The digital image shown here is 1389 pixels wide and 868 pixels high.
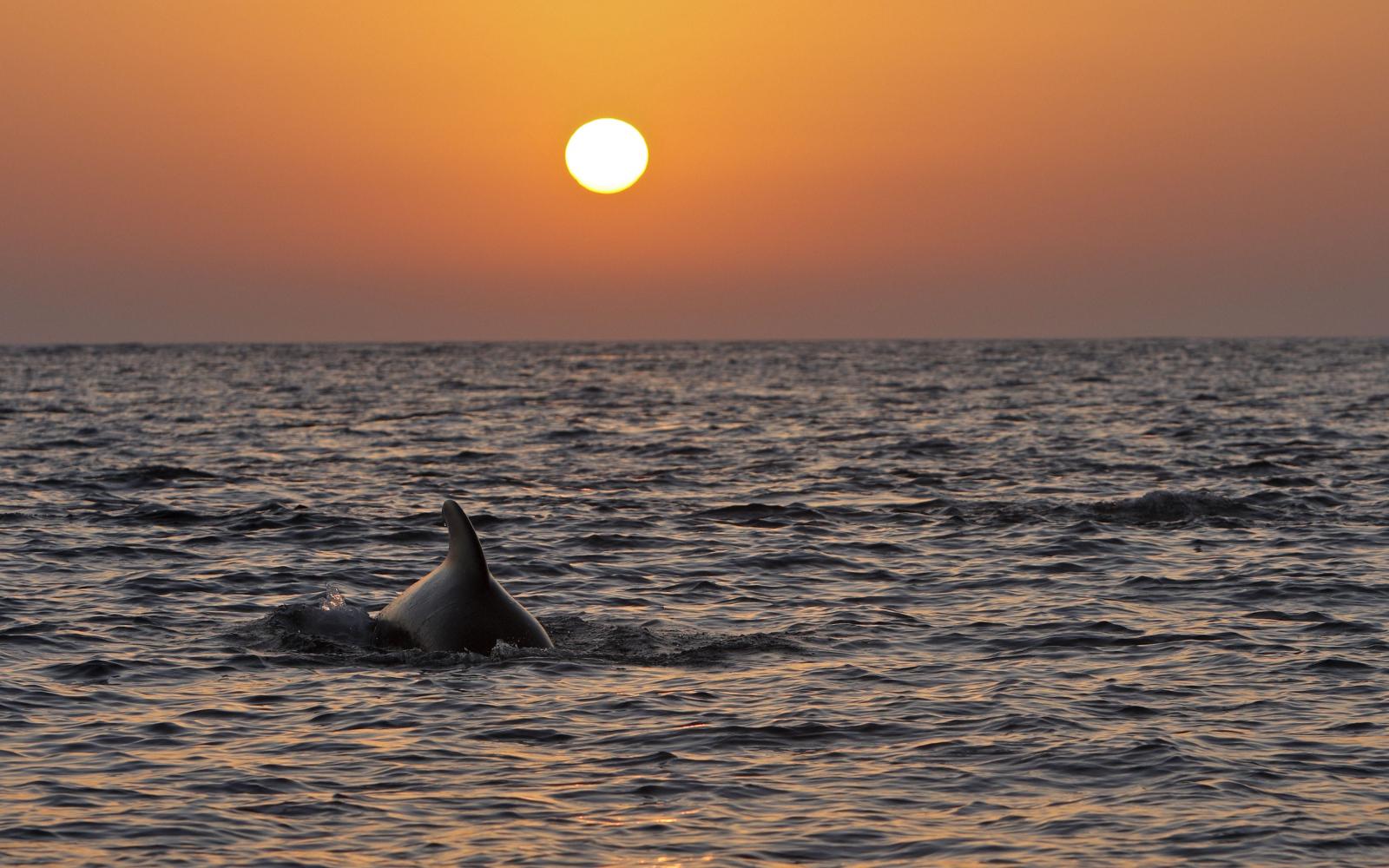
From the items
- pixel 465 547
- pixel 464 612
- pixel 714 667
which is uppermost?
pixel 465 547

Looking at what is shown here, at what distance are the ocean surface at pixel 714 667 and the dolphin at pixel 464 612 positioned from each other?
227 millimetres

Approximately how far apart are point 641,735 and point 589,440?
32036 mm

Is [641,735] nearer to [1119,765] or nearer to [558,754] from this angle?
[558,754]

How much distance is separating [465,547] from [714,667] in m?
2.36

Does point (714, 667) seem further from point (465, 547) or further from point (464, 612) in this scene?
point (465, 547)

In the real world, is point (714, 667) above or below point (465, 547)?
below

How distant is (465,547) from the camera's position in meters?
14.0

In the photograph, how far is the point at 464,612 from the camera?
1404cm

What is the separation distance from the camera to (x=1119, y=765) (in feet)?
34.7

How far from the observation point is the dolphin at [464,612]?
45.7 ft

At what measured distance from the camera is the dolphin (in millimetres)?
13938

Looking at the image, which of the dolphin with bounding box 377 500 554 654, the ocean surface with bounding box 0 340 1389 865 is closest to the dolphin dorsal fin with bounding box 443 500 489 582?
the dolphin with bounding box 377 500 554 654

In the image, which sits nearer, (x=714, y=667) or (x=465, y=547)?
(x=714, y=667)

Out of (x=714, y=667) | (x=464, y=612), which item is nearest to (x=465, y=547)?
(x=464, y=612)
